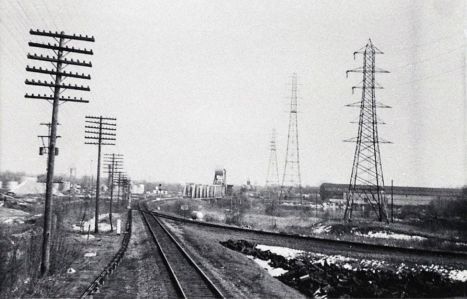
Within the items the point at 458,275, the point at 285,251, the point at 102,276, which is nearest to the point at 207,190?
the point at 285,251

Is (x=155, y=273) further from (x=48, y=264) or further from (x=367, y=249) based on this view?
(x=367, y=249)

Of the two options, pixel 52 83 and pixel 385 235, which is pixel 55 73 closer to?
pixel 52 83

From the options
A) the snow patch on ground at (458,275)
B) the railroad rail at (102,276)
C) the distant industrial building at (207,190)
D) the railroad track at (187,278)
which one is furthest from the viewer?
the distant industrial building at (207,190)

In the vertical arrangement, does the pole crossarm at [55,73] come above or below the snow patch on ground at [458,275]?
above

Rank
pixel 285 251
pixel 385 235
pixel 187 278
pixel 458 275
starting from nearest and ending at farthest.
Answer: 1. pixel 187 278
2. pixel 458 275
3. pixel 285 251
4. pixel 385 235

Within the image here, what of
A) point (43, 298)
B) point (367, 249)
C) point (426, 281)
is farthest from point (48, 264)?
point (367, 249)

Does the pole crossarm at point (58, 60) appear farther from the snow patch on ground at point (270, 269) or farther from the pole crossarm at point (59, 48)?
the snow patch on ground at point (270, 269)

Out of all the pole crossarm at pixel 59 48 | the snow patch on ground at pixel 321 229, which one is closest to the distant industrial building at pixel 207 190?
the snow patch on ground at pixel 321 229

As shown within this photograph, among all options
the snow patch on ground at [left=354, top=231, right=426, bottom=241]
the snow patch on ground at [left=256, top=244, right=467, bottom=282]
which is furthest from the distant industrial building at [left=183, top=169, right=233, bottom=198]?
the snow patch on ground at [left=256, top=244, right=467, bottom=282]

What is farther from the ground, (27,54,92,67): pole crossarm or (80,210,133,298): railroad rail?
(27,54,92,67): pole crossarm

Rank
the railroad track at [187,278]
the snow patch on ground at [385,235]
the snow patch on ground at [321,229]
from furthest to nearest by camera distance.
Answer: the snow patch on ground at [321,229] < the snow patch on ground at [385,235] < the railroad track at [187,278]

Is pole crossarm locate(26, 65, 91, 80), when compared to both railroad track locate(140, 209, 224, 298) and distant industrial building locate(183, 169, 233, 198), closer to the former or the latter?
railroad track locate(140, 209, 224, 298)
